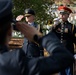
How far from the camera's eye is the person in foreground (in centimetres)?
176

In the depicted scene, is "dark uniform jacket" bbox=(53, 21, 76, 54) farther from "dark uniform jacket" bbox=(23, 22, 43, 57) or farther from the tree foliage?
the tree foliage

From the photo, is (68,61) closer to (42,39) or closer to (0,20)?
(42,39)

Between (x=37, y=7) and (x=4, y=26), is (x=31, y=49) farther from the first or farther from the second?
(x=4, y=26)

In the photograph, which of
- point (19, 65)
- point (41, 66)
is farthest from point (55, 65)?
point (19, 65)

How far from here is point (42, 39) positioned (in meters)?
1.89

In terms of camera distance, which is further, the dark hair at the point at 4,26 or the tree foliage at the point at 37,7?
the tree foliage at the point at 37,7

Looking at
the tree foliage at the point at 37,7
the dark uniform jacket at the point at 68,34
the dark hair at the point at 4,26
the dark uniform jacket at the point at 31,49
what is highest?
the dark hair at the point at 4,26

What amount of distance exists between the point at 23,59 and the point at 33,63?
57 mm

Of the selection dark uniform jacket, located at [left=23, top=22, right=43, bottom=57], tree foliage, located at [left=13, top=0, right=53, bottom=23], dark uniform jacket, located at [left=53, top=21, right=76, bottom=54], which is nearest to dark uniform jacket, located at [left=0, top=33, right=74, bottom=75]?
dark uniform jacket, located at [left=53, top=21, right=76, bottom=54]

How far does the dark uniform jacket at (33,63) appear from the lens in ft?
5.76

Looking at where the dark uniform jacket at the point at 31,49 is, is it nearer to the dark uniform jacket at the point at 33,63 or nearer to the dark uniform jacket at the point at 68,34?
the dark uniform jacket at the point at 68,34

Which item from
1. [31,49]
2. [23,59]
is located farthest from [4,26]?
[31,49]

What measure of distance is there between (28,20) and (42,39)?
180 inches

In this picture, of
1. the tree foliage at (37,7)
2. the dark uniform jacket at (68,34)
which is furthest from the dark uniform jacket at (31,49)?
the tree foliage at (37,7)
